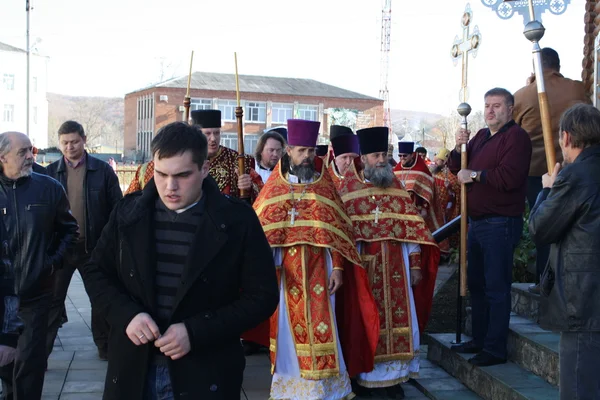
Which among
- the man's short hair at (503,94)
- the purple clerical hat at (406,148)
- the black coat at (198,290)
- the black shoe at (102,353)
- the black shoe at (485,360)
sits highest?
the man's short hair at (503,94)

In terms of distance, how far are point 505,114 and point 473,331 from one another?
1.71 meters

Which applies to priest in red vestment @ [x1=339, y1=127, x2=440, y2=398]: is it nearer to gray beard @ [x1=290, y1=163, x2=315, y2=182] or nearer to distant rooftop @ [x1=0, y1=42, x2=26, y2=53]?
gray beard @ [x1=290, y1=163, x2=315, y2=182]

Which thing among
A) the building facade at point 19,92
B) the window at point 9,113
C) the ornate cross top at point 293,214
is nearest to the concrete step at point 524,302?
the ornate cross top at point 293,214

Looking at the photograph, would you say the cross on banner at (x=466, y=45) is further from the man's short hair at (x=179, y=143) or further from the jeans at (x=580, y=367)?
the man's short hair at (x=179, y=143)

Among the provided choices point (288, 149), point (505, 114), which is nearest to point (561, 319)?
point (505, 114)

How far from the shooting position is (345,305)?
5.88m

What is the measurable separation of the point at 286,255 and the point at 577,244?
2.33 m

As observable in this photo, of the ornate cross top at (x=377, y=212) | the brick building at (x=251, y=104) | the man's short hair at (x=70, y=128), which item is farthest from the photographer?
the brick building at (x=251, y=104)

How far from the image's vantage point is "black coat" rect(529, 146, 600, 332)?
12.2 feet

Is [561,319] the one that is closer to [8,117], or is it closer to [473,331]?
[473,331]

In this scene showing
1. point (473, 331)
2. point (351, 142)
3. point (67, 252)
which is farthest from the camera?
point (351, 142)

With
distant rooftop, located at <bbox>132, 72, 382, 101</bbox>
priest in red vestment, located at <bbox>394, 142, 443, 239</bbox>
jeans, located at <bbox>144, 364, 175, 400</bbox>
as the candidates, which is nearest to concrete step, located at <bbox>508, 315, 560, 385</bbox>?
jeans, located at <bbox>144, 364, 175, 400</bbox>

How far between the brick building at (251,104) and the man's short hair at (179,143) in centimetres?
5246

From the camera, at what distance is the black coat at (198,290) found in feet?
9.23
